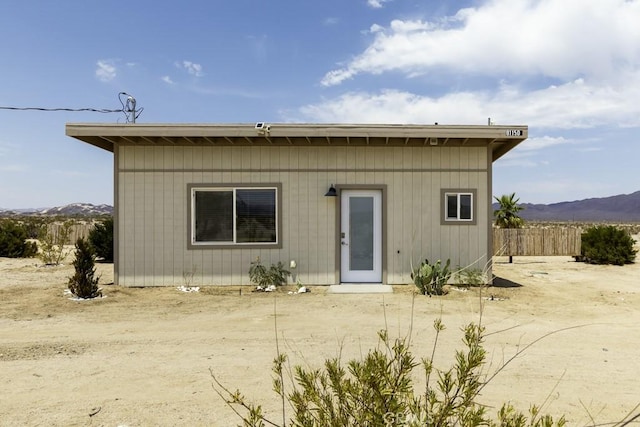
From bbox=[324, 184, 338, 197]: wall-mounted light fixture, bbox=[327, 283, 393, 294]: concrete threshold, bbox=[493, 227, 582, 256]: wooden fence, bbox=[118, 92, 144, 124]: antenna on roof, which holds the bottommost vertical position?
bbox=[327, 283, 393, 294]: concrete threshold

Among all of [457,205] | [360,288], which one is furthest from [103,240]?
[457,205]

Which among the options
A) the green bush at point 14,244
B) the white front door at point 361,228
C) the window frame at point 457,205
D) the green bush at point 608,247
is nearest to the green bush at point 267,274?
the white front door at point 361,228

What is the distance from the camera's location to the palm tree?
57.7ft

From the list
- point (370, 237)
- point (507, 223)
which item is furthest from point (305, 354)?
point (507, 223)

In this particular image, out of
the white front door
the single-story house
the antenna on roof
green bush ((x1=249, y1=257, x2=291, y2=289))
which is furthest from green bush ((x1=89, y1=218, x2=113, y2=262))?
the white front door

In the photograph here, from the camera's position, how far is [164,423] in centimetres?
304

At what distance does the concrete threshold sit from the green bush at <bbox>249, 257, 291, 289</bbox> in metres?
1.15

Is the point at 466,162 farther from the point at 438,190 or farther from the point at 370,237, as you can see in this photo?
the point at 370,237

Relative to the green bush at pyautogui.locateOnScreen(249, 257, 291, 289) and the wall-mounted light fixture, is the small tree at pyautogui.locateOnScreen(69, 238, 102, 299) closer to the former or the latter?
the green bush at pyautogui.locateOnScreen(249, 257, 291, 289)

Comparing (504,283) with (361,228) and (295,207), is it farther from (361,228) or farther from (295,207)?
(295,207)

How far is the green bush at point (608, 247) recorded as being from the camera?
13.8 m

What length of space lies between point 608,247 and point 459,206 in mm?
8916

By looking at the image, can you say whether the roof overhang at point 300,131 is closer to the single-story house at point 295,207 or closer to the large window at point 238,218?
the single-story house at point 295,207

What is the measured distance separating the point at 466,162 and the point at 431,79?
689 centimetres
